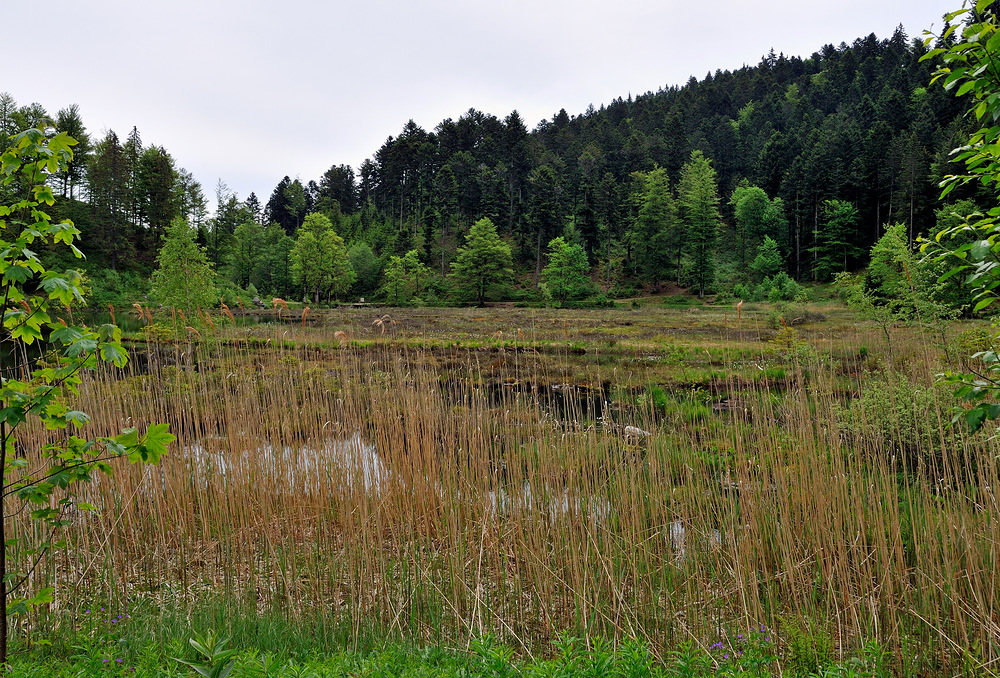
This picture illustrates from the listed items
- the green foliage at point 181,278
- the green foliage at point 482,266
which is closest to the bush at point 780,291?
the green foliage at point 482,266

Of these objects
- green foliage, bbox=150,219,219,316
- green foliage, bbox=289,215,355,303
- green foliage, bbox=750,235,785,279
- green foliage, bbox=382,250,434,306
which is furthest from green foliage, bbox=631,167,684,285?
green foliage, bbox=150,219,219,316

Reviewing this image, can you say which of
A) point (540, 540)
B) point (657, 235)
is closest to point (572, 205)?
point (657, 235)

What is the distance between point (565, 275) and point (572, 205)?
Result: 1045 inches

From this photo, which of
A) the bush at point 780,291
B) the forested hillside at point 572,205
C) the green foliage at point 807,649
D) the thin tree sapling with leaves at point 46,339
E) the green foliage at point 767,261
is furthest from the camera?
the green foliage at point 767,261

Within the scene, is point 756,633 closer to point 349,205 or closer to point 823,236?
point 823,236

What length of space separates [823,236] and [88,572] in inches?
2388

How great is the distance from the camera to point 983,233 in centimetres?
240

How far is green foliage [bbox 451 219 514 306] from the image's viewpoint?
50.9 metres

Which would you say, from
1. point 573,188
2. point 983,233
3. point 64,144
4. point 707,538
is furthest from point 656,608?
point 573,188

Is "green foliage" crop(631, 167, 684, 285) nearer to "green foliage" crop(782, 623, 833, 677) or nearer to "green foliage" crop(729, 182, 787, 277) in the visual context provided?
"green foliage" crop(729, 182, 787, 277)

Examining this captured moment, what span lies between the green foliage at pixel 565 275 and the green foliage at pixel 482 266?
4618 millimetres

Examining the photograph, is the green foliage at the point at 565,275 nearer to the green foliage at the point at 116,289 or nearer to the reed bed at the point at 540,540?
the green foliage at the point at 116,289

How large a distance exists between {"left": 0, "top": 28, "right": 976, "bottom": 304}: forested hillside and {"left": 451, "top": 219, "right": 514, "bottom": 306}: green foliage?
1.03m

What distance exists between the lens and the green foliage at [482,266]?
50.9m
